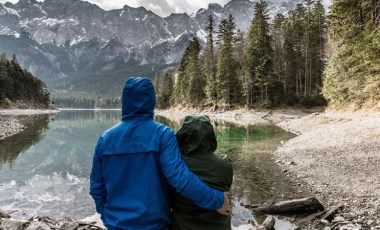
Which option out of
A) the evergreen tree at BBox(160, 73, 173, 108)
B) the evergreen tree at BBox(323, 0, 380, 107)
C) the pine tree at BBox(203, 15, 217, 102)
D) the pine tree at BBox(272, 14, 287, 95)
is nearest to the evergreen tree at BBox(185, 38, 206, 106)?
the pine tree at BBox(203, 15, 217, 102)

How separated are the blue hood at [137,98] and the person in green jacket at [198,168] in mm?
426

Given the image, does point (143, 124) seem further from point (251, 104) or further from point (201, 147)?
point (251, 104)

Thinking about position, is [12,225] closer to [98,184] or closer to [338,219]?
[98,184]

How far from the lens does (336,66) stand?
32.6 meters

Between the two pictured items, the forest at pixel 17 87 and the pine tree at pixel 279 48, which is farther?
the forest at pixel 17 87

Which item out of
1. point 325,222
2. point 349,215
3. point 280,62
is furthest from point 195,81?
point 325,222

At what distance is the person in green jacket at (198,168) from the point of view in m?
3.41

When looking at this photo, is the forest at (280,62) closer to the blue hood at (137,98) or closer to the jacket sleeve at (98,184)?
the blue hood at (137,98)

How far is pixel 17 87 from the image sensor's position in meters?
102

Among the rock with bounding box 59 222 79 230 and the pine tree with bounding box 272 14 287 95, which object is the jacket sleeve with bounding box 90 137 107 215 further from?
the pine tree with bounding box 272 14 287 95

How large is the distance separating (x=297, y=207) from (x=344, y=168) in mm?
5309

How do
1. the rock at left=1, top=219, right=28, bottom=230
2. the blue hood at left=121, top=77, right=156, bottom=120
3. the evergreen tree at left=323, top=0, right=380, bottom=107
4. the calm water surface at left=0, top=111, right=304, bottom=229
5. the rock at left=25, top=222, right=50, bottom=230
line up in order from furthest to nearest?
the evergreen tree at left=323, top=0, right=380, bottom=107 < the calm water surface at left=0, top=111, right=304, bottom=229 < the rock at left=1, top=219, right=28, bottom=230 < the rock at left=25, top=222, right=50, bottom=230 < the blue hood at left=121, top=77, right=156, bottom=120

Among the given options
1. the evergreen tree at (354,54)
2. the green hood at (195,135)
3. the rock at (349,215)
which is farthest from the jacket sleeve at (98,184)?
the evergreen tree at (354,54)

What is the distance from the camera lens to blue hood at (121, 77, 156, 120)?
329cm
